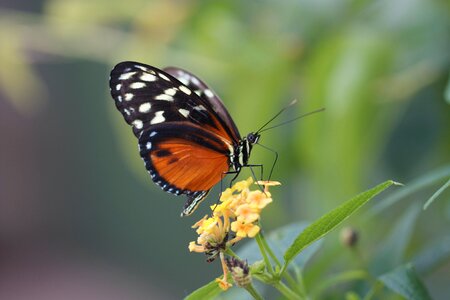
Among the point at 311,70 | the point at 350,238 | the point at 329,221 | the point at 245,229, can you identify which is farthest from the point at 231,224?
the point at 311,70

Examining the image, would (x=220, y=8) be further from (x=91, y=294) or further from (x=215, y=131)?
(x=91, y=294)

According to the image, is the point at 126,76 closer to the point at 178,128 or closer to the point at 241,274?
the point at 178,128

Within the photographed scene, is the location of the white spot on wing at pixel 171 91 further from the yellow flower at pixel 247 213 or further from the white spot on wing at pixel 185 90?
the yellow flower at pixel 247 213

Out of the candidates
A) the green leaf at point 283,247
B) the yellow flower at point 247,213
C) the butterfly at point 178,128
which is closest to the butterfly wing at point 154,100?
the butterfly at point 178,128

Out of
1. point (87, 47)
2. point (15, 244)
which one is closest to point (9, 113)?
point (15, 244)

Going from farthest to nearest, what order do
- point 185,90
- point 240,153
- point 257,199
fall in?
point 240,153
point 185,90
point 257,199

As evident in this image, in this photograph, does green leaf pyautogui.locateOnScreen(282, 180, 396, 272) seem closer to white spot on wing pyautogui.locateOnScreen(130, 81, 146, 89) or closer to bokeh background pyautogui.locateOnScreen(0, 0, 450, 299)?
bokeh background pyautogui.locateOnScreen(0, 0, 450, 299)
